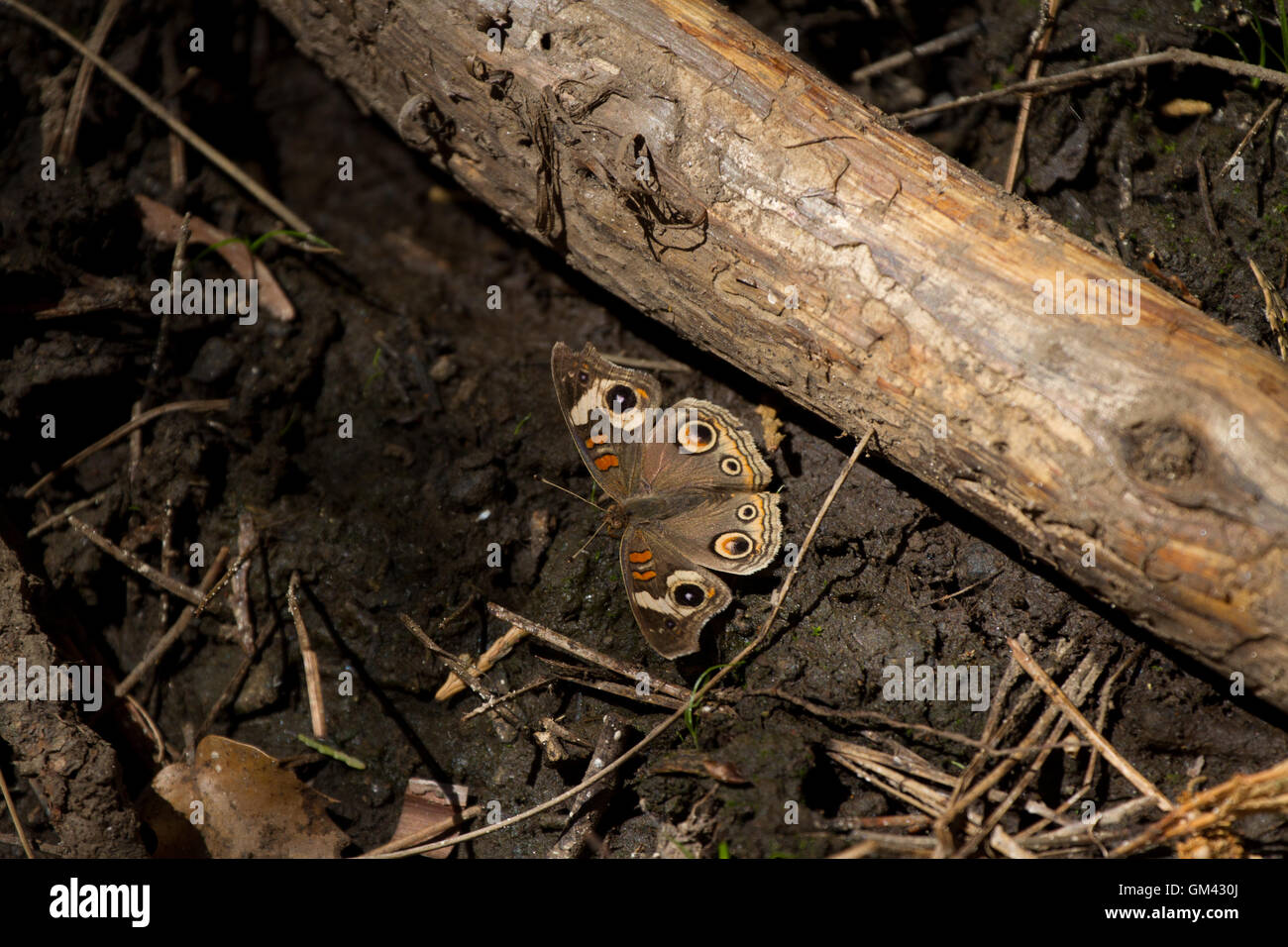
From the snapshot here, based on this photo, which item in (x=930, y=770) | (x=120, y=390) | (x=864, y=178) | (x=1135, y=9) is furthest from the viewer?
(x=120, y=390)

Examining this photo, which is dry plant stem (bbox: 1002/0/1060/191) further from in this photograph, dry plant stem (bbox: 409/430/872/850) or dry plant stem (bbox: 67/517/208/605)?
dry plant stem (bbox: 67/517/208/605)

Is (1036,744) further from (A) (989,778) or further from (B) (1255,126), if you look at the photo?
(B) (1255,126)

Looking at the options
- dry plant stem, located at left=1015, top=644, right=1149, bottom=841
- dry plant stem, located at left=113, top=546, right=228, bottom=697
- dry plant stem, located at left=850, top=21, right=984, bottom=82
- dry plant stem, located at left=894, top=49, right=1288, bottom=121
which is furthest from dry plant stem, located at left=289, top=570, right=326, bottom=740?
dry plant stem, located at left=850, top=21, right=984, bottom=82

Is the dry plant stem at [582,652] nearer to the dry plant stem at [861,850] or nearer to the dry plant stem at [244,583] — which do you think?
the dry plant stem at [861,850]
